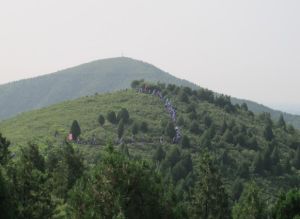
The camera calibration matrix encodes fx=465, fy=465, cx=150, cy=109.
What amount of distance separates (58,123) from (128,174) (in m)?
102

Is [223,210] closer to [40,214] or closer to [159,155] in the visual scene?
[40,214]

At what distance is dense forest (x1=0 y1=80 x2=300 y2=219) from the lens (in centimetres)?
2803

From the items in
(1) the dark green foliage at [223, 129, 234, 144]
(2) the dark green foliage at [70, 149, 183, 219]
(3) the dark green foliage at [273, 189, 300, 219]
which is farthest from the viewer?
(1) the dark green foliage at [223, 129, 234, 144]

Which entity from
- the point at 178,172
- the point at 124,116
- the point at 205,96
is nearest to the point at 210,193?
the point at 178,172

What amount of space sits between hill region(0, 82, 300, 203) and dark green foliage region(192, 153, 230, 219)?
3176 cm

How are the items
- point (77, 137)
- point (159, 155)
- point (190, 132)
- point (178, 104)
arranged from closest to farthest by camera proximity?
point (159, 155) < point (77, 137) < point (190, 132) < point (178, 104)

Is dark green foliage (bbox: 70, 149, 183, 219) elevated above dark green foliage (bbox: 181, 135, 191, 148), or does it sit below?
above

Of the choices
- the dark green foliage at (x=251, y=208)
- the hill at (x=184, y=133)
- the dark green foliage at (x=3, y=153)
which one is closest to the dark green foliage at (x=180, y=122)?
the hill at (x=184, y=133)

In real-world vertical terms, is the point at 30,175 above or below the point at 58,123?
above

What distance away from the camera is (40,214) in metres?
29.2

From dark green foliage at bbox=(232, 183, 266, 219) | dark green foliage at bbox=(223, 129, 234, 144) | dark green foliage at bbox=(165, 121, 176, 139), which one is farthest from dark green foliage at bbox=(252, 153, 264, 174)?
dark green foliage at bbox=(232, 183, 266, 219)

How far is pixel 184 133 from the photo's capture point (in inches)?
4619

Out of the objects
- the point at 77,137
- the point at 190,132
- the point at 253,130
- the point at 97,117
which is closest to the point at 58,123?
the point at 97,117

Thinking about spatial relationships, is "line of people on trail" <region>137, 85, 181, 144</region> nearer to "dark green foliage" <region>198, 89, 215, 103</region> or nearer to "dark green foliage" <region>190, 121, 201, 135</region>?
"dark green foliage" <region>190, 121, 201, 135</region>
